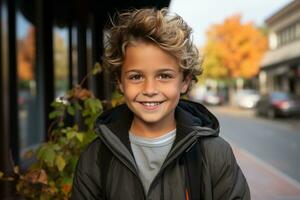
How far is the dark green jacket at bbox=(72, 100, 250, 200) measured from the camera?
1698 millimetres

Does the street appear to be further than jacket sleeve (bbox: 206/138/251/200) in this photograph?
Yes

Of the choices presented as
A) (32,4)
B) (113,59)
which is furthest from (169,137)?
(32,4)

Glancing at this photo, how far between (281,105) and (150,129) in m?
23.4

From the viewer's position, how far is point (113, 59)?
1.81 m

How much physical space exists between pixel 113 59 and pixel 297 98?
78.8ft

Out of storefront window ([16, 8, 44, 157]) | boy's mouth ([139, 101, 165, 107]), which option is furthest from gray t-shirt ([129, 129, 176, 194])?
storefront window ([16, 8, 44, 157])

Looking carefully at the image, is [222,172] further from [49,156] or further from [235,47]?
[235,47]

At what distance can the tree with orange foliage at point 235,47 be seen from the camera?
1960 inches

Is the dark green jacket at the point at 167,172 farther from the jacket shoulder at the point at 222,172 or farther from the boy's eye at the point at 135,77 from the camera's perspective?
the boy's eye at the point at 135,77

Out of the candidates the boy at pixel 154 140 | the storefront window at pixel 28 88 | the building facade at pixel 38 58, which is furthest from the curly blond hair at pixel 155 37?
the storefront window at pixel 28 88

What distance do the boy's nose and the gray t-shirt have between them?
18 cm

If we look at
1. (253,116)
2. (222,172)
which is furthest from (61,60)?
(253,116)

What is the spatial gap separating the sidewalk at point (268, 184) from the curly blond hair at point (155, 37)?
4.50 meters

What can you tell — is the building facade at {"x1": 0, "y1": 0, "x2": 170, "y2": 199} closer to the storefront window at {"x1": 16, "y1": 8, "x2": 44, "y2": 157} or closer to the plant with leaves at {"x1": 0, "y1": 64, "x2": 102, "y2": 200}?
the storefront window at {"x1": 16, "y1": 8, "x2": 44, "y2": 157}
